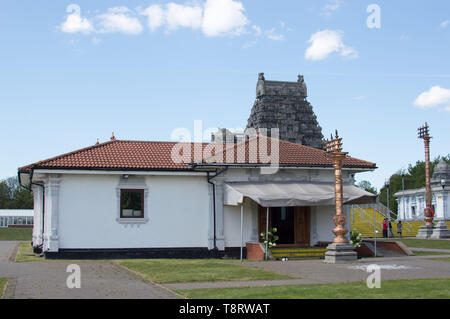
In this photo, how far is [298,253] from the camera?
68.4ft

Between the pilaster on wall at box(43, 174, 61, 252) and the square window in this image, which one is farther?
the square window

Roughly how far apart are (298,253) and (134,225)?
6.27 metres

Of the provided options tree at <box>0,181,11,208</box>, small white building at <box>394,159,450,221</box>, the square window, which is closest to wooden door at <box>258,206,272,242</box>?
the square window

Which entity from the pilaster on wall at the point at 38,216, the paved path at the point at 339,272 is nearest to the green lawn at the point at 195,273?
the paved path at the point at 339,272

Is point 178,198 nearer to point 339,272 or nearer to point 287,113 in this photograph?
point 339,272

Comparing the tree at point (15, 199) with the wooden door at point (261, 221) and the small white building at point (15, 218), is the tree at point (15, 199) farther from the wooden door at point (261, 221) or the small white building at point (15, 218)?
the wooden door at point (261, 221)

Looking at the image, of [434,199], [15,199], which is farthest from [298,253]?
[15,199]

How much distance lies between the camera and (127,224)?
21000 millimetres

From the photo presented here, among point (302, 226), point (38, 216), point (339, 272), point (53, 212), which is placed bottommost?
point (339, 272)

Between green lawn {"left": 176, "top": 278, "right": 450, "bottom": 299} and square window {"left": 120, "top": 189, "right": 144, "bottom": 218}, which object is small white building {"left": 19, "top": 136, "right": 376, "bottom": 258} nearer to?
square window {"left": 120, "top": 189, "right": 144, "bottom": 218}

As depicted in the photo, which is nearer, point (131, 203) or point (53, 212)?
point (53, 212)

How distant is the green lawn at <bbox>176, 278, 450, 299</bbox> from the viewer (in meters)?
9.88

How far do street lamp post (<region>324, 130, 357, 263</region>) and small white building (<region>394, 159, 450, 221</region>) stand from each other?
3369 cm
